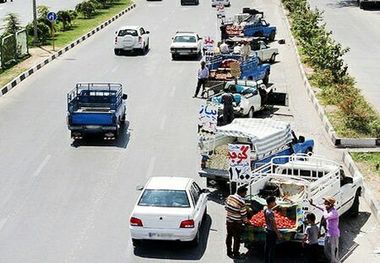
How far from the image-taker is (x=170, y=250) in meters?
15.6

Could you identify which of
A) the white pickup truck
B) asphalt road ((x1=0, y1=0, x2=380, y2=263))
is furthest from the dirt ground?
the white pickup truck

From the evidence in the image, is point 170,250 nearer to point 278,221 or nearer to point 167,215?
point 167,215

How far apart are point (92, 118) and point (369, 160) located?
8.24 meters

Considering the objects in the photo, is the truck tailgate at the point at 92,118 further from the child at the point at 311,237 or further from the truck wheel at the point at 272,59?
the truck wheel at the point at 272,59

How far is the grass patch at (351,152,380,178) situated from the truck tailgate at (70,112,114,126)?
7314 mm

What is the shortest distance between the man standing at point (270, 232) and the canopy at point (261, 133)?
4490 millimetres

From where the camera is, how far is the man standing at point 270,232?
46.8 feet

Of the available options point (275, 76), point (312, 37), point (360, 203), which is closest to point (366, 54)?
point (312, 37)

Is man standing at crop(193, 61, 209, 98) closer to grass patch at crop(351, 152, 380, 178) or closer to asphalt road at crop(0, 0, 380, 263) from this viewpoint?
asphalt road at crop(0, 0, 380, 263)

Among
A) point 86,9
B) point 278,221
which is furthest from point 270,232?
point 86,9

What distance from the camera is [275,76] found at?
115 feet

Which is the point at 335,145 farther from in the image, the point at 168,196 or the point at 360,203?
the point at 168,196

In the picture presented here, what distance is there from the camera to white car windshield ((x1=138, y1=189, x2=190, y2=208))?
1548cm

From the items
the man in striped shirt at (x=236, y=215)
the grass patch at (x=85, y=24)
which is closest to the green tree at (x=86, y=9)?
the grass patch at (x=85, y=24)
